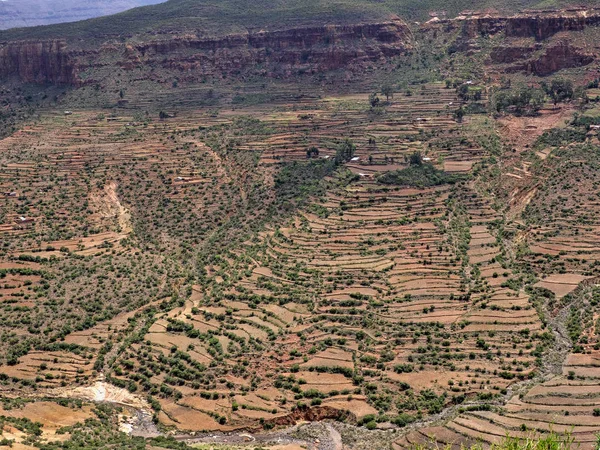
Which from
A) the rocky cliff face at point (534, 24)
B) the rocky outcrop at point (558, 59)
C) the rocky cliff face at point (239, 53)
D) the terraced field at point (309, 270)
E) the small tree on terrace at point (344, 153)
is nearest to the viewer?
the terraced field at point (309, 270)

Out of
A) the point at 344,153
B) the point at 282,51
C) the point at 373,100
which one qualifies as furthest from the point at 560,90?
the point at 282,51

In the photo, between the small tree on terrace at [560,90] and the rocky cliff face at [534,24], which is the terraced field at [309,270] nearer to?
the small tree on terrace at [560,90]

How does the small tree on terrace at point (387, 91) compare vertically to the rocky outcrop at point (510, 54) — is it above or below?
below

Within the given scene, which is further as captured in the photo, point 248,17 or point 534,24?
point 248,17

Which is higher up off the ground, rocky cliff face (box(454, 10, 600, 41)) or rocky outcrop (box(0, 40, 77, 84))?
rocky cliff face (box(454, 10, 600, 41))

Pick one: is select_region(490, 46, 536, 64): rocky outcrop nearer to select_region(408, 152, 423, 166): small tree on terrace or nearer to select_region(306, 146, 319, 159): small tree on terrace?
select_region(408, 152, 423, 166): small tree on terrace

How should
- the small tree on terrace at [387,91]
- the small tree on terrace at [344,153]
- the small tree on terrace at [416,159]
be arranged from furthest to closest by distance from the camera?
1. the small tree on terrace at [387,91]
2. the small tree on terrace at [344,153]
3. the small tree on terrace at [416,159]

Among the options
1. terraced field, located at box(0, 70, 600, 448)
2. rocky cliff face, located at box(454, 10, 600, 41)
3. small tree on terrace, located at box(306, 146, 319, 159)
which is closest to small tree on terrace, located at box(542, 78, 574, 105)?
terraced field, located at box(0, 70, 600, 448)

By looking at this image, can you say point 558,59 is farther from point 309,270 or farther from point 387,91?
point 309,270

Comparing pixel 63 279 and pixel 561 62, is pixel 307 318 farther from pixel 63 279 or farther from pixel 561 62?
pixel 561 62

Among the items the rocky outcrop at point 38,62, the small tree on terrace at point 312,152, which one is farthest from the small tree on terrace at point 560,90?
the rocky outcrop at point 38,62
